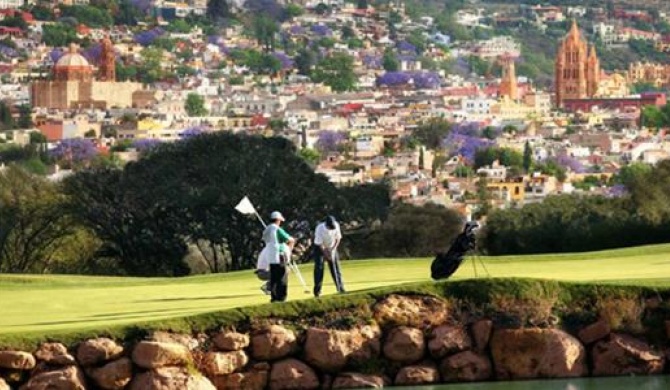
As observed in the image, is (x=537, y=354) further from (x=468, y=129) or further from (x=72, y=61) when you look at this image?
(x=72, y=61)

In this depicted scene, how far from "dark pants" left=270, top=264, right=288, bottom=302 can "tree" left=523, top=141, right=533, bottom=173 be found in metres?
109

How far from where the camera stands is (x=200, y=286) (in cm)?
2150

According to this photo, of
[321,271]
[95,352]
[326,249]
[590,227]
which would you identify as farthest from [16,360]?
[590,227]

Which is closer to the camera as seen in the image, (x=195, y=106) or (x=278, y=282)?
(x=278, y=282)

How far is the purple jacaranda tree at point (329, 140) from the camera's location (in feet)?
485

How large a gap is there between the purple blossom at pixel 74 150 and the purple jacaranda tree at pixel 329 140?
1335cm

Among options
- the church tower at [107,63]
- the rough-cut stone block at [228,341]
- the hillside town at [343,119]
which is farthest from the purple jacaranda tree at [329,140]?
the rough-cut stone block at [228,341]

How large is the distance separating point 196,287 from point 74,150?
371ft

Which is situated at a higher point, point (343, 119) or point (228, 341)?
point (228, 341)

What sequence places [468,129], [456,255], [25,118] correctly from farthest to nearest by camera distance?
[25,118] → [468,129] → [456,255]

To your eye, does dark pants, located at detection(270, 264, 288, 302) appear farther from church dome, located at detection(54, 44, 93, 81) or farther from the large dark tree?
church dome, located at detection(54, 44, 93, 81)

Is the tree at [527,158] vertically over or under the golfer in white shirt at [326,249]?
under

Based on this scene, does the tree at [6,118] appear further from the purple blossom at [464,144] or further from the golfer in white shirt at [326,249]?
the golfer in white shirt at [326,249]

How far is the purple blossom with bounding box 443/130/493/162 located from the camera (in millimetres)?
142125
